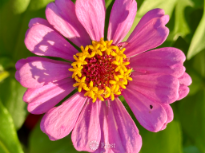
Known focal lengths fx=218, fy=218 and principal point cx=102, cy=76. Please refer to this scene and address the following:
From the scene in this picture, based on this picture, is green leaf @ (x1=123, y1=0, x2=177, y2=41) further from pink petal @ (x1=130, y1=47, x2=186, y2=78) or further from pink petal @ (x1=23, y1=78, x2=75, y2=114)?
pink petal @ (x1=23, y1=78, x2=75, y2=114)

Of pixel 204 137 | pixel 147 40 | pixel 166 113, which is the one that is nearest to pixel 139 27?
pixel 147 40

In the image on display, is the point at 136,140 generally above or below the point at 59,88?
below

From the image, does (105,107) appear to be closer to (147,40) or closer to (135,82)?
(135,82)

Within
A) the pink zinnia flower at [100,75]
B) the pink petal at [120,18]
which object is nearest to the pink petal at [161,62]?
the pink zinnia flower at [100,75]

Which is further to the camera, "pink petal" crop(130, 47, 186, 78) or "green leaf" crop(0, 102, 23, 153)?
"green leaf" crop(0, 102, 23, 153)

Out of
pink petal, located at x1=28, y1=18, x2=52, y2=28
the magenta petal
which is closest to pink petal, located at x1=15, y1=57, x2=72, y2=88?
pink petal, located at x1=28, y1=18, x2=52, y2=28

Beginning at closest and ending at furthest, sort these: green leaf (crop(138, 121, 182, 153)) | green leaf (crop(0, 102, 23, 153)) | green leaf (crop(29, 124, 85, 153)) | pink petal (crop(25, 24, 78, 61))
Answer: pink petal (crop(25, 24, 78, 61)) < green leaf (crop(0, 102, 23, 153)) < green leaf (crop(138, 121, 182, 153)) < green leaf (crop(29, 124, 85, 153))
